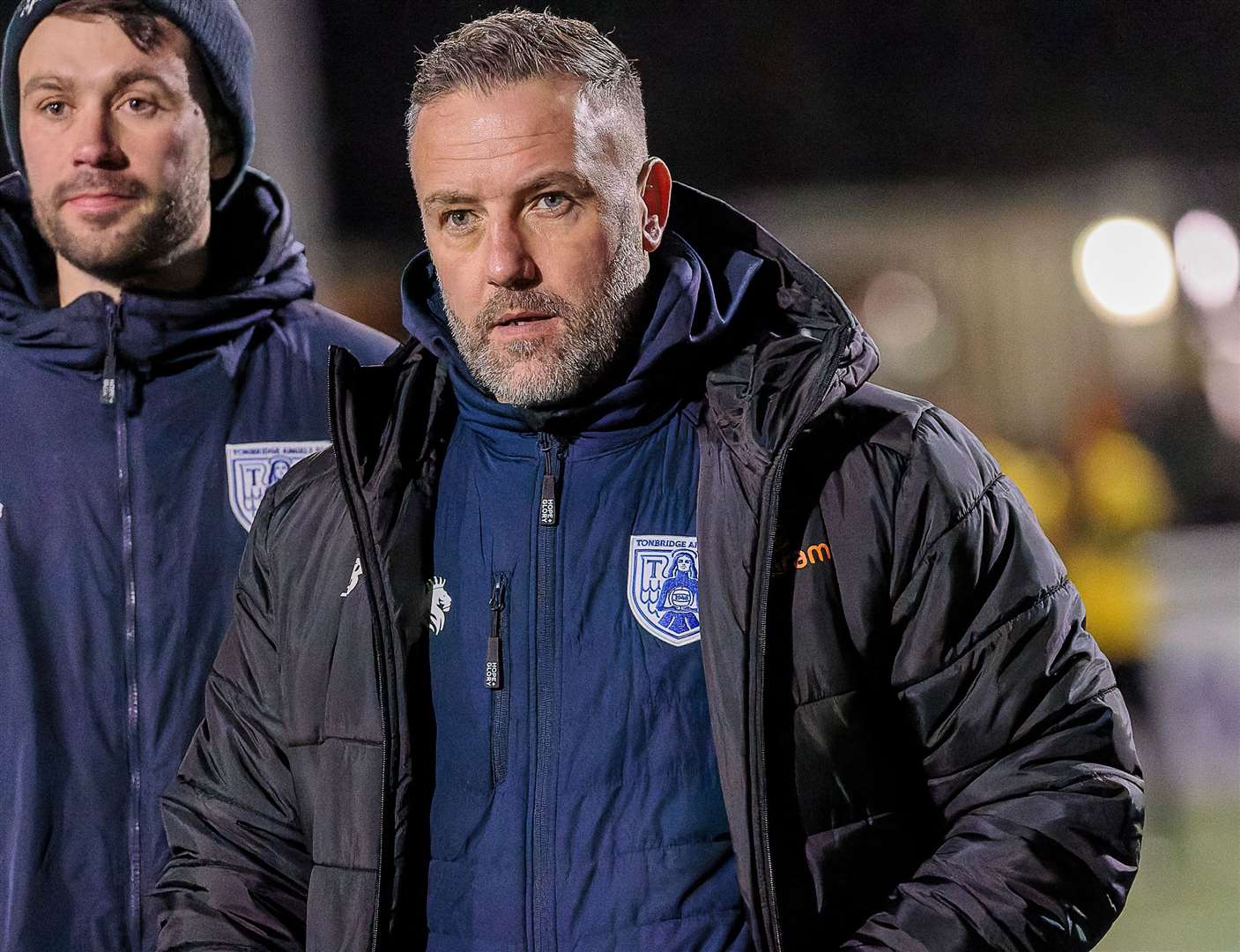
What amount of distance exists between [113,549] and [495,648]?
0.89 meters

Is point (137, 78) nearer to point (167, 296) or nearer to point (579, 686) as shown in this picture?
point (167, 296)

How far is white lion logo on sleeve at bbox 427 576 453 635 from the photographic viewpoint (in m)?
1.91

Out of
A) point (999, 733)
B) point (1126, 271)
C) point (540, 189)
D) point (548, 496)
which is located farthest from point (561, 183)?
point (1126, 271)

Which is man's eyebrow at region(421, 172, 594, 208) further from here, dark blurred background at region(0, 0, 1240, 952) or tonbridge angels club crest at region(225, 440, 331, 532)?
dark blurred background at region(0, 0, 1240, 952)

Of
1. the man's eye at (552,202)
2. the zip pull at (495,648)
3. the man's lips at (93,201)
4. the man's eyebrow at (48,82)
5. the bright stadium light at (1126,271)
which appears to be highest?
the bright stadium light at (1126,271)

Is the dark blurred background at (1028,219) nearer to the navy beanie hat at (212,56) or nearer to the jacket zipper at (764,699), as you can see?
the navy beanie hat at (212,56)

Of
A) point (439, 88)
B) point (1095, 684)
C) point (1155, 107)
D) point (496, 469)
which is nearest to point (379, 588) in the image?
point (496, 469)

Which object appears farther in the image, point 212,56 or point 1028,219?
point 1028,219

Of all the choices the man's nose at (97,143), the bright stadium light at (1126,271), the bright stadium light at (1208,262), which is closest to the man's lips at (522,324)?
the man's nose at (97,143)

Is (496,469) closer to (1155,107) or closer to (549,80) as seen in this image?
(549,80)

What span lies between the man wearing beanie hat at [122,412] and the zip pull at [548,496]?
0.75m

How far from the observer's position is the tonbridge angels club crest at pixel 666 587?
1.82m

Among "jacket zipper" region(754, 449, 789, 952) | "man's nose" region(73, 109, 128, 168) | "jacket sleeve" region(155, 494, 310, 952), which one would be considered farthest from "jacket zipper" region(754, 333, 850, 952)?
"man's nose" region(73, 109, 128, 168)

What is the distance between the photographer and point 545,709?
181 centimetres
